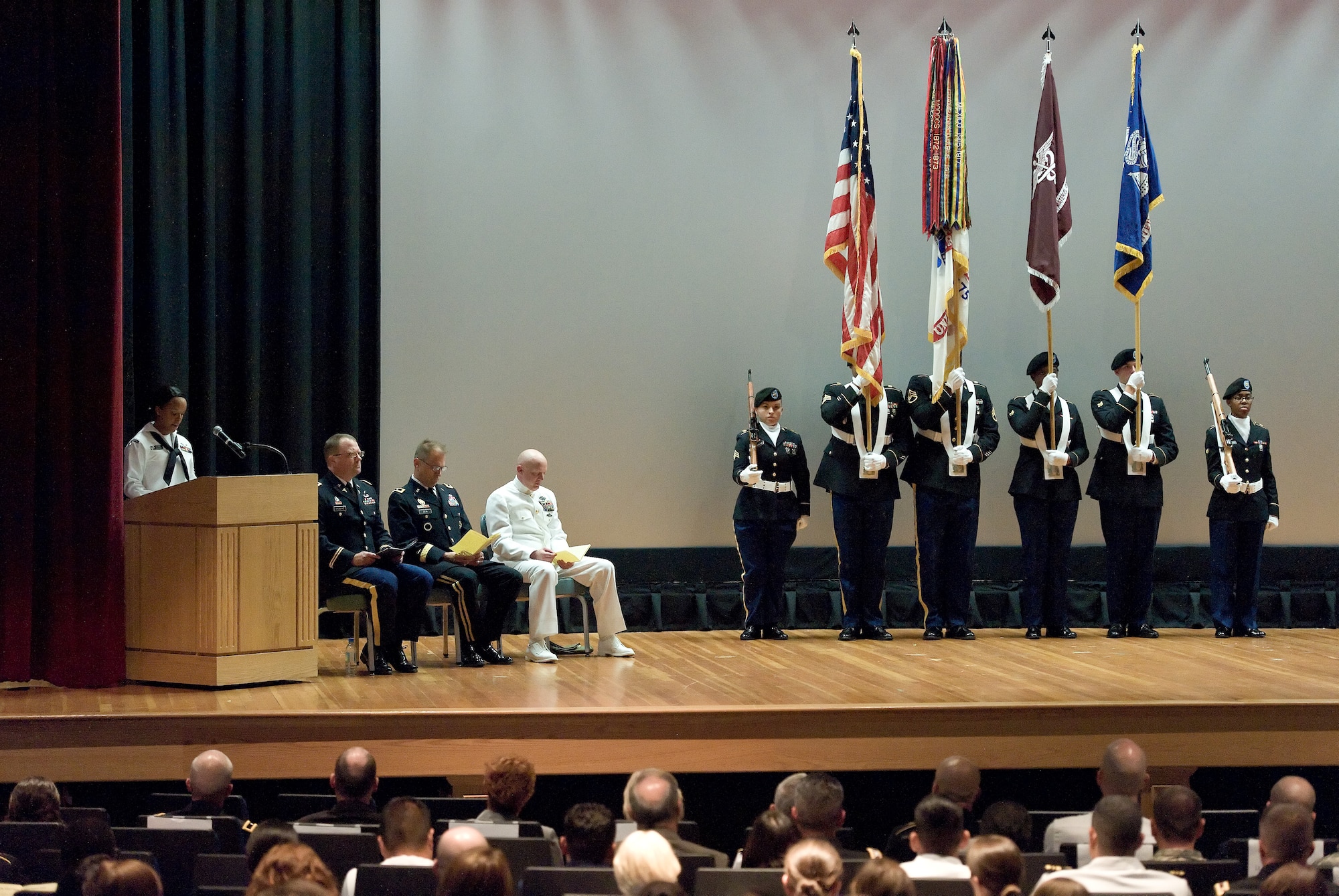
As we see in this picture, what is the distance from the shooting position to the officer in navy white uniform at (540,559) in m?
6.92

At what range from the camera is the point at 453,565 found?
266 inches

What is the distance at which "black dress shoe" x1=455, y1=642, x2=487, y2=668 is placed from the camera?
6.81 meters

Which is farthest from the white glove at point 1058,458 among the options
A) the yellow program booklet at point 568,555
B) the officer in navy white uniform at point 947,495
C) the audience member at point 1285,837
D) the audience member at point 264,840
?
the audience member at point 264,840

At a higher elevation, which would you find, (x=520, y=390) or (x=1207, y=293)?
(x=1207, y=293)

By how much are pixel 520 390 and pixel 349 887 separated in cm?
535

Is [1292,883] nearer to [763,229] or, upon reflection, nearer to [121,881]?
[121,881]

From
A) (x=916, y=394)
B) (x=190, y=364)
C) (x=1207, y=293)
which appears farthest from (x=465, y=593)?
(x=1207, y=293)

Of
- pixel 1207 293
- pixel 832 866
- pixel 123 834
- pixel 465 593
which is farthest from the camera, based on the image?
pixel 1207 293

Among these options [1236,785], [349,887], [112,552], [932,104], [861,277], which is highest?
[932,104]

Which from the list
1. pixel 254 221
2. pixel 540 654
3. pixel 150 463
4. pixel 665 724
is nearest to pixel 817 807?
pixel 665 724

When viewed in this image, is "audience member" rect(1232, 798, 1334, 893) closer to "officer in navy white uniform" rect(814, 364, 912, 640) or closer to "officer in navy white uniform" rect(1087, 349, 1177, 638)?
"officer in navy white uniform" rect(814, 364, 912, 640)

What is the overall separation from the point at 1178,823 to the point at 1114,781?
1.77ft

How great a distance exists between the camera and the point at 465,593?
22.2ft

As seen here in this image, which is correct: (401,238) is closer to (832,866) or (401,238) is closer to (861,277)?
(861,277)
